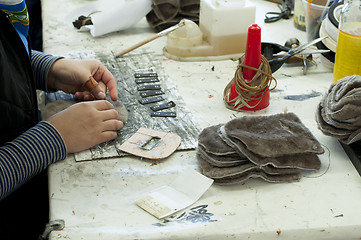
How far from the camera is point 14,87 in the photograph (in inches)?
38.4

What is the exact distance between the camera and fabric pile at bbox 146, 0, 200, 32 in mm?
1562

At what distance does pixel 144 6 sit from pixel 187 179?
0.88 m

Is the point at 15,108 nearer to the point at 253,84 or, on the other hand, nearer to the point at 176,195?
the point at 176,195

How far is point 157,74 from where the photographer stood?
4.31ft

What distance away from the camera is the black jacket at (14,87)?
958mm

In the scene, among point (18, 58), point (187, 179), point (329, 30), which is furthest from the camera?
point (329, 30)

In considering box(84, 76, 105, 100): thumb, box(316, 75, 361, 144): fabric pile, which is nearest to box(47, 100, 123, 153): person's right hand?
box(84, 76, 105, 100): thumb

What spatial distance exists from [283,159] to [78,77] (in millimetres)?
577

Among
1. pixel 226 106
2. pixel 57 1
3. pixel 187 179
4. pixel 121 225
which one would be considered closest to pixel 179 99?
pixel 226 106

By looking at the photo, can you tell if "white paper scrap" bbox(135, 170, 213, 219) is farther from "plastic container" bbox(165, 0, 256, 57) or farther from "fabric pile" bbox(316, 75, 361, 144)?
"plastic container" bbox(165, 0, 256, 57)

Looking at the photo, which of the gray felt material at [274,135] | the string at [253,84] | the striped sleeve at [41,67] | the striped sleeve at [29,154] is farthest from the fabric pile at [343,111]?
the striped sleeve at [41,67]

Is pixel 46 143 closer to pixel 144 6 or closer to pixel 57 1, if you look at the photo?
pixel 144 6

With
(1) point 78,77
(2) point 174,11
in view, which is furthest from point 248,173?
(2) point 174,11

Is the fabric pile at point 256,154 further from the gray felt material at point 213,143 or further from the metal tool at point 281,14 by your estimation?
the metal tool at point 281,14
